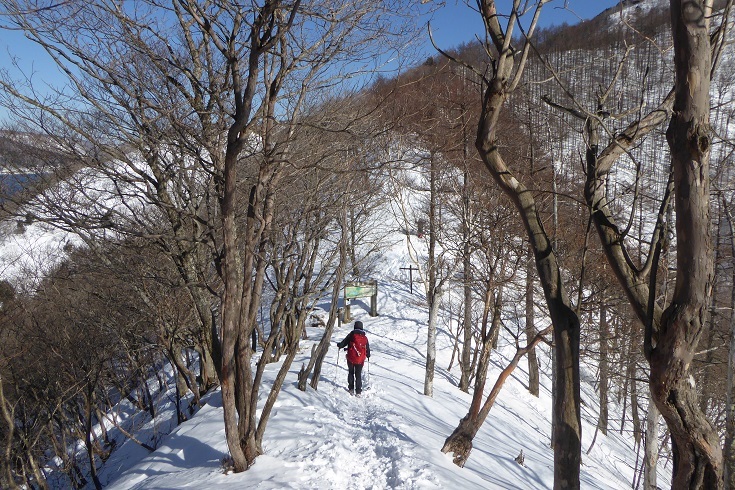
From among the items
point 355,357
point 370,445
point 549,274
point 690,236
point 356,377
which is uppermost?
point 690,236

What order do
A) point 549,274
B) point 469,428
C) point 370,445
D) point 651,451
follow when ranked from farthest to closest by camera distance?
point 651,451 < point 469,428 < point 370,445 < point 549,274

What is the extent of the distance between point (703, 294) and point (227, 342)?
149 inches

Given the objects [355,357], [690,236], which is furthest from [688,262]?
[355,357]

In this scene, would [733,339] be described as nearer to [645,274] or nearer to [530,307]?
[645,274]

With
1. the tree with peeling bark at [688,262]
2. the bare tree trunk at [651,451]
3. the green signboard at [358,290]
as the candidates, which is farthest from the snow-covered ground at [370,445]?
the tree with peeling bark at [688,262]

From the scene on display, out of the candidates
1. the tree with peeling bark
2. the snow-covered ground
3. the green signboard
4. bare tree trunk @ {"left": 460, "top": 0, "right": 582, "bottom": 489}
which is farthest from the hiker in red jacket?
the tree with peeling bark

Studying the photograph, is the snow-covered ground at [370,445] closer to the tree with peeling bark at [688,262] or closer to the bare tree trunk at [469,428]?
the bare tree trunk at [469,428]

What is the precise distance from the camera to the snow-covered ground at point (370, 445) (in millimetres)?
5270

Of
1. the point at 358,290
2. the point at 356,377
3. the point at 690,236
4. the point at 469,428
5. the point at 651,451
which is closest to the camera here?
the point at 690,236

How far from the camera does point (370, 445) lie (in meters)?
6.29

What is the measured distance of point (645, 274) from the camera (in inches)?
117

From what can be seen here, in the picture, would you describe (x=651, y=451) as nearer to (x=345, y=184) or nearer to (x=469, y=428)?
(x=469, y=428)

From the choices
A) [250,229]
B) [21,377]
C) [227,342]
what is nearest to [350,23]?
[250,229]

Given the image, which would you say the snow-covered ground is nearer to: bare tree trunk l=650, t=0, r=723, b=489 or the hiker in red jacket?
the hiker in red jacket
